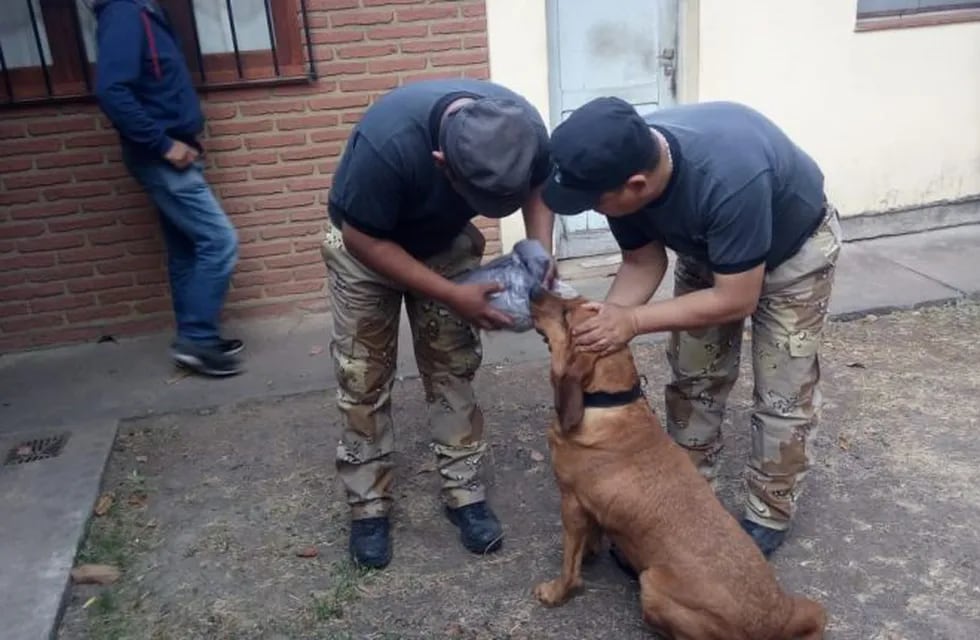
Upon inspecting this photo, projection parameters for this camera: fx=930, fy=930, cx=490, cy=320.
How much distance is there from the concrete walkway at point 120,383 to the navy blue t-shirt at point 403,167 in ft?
5.46

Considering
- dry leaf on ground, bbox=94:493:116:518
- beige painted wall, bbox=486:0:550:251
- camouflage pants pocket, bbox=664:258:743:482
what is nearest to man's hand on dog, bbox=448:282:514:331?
camouflage pants pocket, bbox=664:258:743:482

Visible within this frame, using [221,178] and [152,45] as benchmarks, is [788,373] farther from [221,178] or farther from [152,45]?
[221,178]

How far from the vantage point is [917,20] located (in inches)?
240

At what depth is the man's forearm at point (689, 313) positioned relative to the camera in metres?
2.67

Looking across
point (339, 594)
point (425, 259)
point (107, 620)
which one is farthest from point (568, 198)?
point (107, 620)

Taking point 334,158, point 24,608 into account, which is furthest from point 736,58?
point 24,608

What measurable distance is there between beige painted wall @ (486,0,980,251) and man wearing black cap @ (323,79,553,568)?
8.31ft

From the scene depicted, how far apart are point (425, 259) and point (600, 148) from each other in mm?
916

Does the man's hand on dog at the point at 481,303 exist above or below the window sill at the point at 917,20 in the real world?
below

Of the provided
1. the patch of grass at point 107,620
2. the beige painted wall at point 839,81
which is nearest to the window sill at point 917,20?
the beige painted wall at point 839,81

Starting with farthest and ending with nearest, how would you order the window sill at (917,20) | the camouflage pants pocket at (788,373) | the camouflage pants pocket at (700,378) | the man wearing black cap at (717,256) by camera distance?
the window sill at (917,20) < the camouflage pants pocket at (700,378) < the camouflage pants pocket at (788,373) < the man wearing black cap at (717,256)

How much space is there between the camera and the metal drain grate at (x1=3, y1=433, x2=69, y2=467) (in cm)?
404

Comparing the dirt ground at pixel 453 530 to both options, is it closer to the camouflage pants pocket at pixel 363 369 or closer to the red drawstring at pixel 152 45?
the camouflage pants pocket at pixel 363 369

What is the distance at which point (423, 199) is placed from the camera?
286cm
